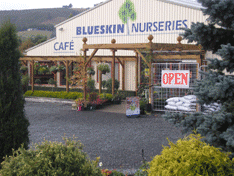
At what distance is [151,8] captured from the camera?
17906 mm

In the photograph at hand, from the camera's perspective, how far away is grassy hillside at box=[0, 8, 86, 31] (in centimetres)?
10154

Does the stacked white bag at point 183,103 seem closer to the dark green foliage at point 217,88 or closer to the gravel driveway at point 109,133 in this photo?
the gravel driveway at point 109,133

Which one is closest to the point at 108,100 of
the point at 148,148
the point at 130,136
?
the point at 130,136

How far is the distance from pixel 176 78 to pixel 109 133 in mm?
4199

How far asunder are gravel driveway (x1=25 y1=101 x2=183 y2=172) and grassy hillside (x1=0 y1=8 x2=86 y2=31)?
303 ft

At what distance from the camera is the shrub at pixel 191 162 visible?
310cm

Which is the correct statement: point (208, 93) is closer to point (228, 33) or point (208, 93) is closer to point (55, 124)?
point (228, 33)

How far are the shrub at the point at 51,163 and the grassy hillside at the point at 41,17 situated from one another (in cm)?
10121

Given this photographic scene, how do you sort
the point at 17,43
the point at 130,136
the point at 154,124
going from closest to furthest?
the point at 17,43
the point at 130,136
the point at 154,124

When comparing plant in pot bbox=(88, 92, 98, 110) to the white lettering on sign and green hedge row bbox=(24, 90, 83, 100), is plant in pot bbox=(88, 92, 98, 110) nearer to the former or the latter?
green hedge row bbox=(24, 90, 83, 100)

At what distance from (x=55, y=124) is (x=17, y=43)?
261 inches

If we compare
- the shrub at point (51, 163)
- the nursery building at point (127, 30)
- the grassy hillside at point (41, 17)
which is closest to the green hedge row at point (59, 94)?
the nursery building at point (127, 30)

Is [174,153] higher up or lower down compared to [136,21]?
lower down

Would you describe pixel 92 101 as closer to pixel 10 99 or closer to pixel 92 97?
pixel 92 97
